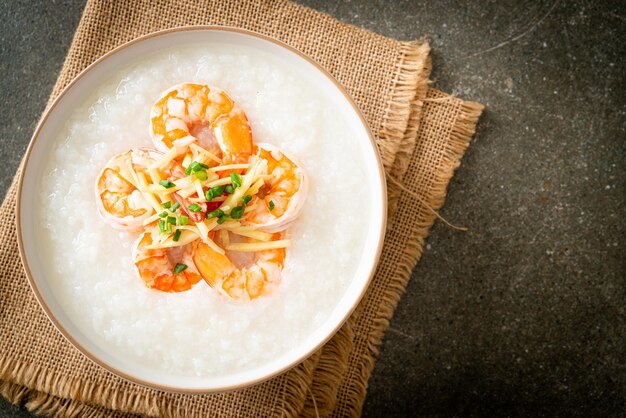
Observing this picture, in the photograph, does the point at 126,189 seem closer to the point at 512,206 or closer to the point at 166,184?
the point at 166,184

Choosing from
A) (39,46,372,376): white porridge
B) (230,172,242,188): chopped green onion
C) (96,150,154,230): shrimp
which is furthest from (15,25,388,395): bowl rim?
(230,172,242,188): chopped green onion

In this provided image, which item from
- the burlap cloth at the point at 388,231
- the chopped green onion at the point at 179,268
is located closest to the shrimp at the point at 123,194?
the chopped green onion at the point at 179,268

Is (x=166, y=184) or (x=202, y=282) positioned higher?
(x=166, y=184)

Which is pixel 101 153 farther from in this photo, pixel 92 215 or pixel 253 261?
pixel 253 261

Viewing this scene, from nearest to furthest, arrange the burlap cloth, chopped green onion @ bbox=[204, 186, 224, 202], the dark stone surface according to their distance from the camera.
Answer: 1. chopped green onion @ bbox=[204, 186, 224, 202]
2. the burlap cloth
3. the dark stone surface

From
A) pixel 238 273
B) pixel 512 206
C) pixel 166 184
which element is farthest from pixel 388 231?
pixel 166 184

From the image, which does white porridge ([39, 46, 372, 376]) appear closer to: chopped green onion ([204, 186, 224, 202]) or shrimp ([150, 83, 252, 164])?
shrimp ([150, 83, 252, 164])
